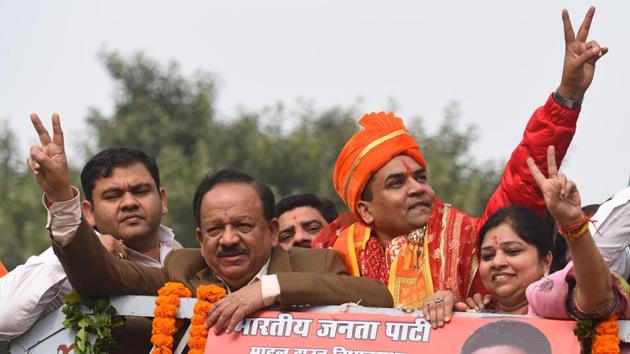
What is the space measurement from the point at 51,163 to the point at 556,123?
7.45ft

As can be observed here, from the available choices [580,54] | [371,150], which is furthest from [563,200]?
[371,150]

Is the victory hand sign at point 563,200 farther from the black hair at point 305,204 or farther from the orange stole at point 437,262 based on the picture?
the black hair at point 305,204

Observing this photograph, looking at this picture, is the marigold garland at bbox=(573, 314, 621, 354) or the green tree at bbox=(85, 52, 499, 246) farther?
the green tree at bbox=(85, 52, 499, 246)

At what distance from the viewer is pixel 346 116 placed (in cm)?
2873

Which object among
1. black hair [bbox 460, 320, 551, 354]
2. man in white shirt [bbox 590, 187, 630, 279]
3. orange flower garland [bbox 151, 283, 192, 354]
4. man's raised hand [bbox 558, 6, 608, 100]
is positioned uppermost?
man's raised hand [bbox 558, 6, 608, 100]

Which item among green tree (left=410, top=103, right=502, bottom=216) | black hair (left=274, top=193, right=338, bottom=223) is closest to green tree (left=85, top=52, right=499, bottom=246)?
green tree (left=410, top=103, right=502, bottom=216)

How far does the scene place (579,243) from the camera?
5262 mm

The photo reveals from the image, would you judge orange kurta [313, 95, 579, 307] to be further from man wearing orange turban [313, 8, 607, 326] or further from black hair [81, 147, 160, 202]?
black hair [81, 147, 160, 202]

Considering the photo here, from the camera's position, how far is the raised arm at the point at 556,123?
620cm

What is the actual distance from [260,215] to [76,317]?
3.09 feet

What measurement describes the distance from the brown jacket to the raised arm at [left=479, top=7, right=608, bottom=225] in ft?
2.66

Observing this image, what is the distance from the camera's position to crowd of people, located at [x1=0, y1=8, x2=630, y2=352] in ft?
18.6

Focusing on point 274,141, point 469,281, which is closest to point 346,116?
point 274,141

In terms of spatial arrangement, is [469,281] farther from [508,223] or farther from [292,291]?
[292,291]
